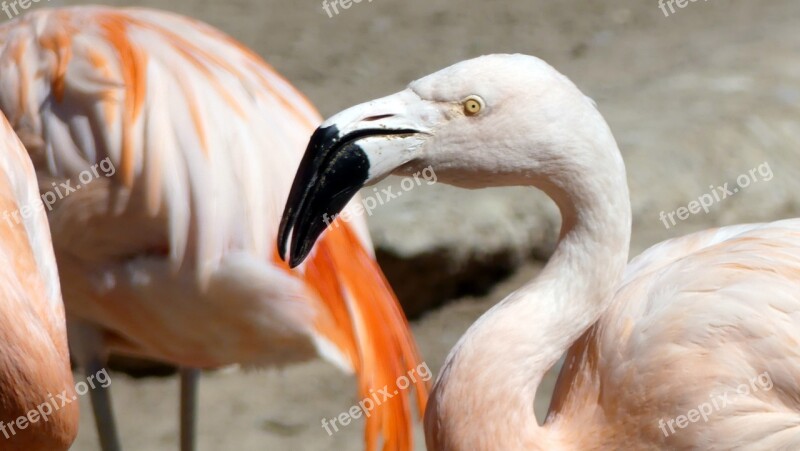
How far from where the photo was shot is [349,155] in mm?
1839

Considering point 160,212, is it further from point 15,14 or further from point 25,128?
point 15,14

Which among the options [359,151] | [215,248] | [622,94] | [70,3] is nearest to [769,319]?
[359,151]

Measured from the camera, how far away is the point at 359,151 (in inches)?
72.6

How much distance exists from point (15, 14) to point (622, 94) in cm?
300

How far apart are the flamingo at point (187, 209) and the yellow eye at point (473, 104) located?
80 centimetres

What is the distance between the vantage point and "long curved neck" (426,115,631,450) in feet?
6.41

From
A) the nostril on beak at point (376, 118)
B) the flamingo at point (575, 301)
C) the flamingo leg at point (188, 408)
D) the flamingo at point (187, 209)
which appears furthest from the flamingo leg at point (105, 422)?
the nostril on beak at point (376, 118)

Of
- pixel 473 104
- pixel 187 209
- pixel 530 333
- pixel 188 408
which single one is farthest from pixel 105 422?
pixel 473 104

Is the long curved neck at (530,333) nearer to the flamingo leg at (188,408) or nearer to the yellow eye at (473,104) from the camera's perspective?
the yellow eye at (473,104)

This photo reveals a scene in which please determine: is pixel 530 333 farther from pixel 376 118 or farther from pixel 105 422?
pixel 105 422

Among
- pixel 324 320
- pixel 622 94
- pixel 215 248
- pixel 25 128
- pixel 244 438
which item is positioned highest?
pixel 25 128

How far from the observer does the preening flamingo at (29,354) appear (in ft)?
5.98

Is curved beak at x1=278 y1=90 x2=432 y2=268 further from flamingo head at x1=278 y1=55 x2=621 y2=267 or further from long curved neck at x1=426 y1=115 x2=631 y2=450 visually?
long curved neck at x1=426 y1=115 x2=631 y2=450

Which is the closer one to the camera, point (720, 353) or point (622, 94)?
point (720, 353)
